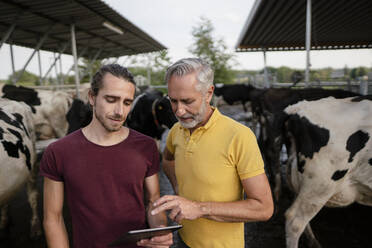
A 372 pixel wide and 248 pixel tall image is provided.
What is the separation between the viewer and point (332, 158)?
86.7 inches

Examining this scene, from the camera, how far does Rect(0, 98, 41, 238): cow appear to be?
245 cm

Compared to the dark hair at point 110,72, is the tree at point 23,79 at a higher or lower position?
higher

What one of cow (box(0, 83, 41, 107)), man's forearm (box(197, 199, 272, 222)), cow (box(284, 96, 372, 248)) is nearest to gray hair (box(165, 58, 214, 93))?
man's forearm (box(197, 199, 272, 222))

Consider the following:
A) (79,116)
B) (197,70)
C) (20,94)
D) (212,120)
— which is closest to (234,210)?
(212,120)

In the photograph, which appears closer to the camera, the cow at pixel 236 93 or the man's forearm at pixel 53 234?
the man's forearm at pixel 53 234

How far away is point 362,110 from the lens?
223cm

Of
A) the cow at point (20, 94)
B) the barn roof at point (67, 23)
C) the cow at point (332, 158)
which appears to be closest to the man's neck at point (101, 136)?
the cow at point (332, 158)

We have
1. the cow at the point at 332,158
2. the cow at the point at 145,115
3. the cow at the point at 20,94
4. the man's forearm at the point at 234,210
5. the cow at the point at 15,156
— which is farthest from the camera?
the cow at the point at 20,94

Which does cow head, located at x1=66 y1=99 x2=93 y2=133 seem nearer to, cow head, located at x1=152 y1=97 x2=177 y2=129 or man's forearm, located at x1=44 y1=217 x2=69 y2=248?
cow head, located at x1=152 y1=97 x2=177 y2=129

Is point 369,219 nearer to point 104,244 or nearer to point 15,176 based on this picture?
point 104,244

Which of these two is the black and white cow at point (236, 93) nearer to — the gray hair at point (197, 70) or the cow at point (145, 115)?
the cow at point (145, 115)

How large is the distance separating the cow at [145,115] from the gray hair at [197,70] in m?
3.74

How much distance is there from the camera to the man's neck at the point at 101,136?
1.32 meters

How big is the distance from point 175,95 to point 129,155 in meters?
0.43
